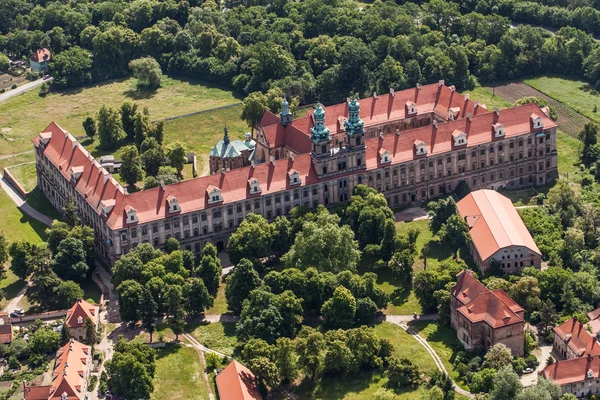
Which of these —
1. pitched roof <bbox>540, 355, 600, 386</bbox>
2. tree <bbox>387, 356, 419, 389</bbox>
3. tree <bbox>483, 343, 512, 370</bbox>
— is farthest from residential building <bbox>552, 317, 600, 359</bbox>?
tree <bbox>387, 356, 419, 389</bbox>

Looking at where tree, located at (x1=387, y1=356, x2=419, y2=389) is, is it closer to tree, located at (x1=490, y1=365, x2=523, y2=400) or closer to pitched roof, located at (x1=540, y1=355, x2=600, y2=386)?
tree, located at (x1=490, y1=365, x2=523, y2=400)

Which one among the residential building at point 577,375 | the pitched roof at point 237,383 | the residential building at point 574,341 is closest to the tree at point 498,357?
the residential building at point 577,375

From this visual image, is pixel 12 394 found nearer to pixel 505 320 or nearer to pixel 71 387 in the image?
pixel 71 387

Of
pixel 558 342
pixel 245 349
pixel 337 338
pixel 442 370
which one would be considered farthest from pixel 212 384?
pixel 558 342

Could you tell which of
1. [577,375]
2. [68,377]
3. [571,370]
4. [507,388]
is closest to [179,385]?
[68,377]

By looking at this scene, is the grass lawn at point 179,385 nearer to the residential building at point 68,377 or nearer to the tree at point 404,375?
the residential building at point 68,377

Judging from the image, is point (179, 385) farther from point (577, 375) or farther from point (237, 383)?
point (577, 375)

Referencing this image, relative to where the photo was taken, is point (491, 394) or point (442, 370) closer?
Answer: point (491, 394)
